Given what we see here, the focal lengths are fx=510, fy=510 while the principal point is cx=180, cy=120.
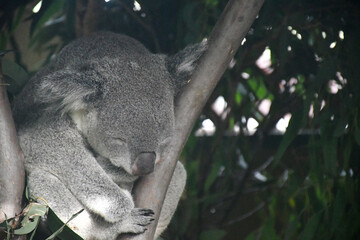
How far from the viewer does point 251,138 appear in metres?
3.46

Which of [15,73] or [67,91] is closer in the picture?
[67,91]

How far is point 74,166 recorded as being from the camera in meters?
2.00

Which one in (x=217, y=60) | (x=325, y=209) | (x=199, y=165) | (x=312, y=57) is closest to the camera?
(x=217, y=60)

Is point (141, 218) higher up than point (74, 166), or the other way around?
point (74, 166)

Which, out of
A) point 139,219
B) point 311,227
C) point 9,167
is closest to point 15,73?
point 9,167

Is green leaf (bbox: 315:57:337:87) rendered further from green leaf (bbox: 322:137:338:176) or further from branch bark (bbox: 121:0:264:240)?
branch bark (bbox: 121:0:264:240)

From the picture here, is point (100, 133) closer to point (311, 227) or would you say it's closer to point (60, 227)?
point (60, 227)

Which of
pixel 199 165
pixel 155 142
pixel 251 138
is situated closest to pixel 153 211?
pixel 155 142

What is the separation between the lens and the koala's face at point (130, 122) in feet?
6.40

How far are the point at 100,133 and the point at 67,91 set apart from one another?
215mm

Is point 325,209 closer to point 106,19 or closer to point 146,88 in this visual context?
point 146,88

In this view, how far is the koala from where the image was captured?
6.37 feet

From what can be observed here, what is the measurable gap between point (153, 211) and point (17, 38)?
2142 mm

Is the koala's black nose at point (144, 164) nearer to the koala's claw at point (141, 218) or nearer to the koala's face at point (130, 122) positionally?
the koala's face at point (130, 122)
